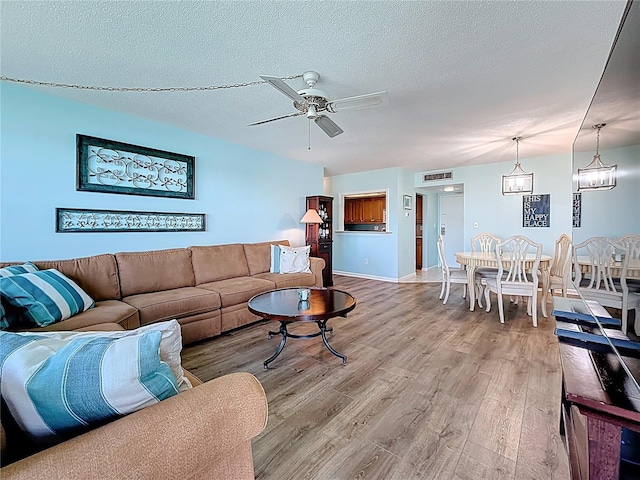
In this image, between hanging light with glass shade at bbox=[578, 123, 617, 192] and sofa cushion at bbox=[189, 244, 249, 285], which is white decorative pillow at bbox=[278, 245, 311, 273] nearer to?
sofa cushion at bbox=[189, 244, 249, 285]

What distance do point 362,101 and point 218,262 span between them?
103 inches

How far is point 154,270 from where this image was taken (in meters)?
3.12

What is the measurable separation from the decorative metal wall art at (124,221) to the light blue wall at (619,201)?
391 centimetres

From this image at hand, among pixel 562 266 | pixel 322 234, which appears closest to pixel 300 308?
pixel 322 234

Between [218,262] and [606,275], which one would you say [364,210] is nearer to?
[218,262]

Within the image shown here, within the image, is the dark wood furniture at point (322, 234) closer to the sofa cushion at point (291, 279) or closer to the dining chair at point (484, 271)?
the sofa cushion at point (291, 279)

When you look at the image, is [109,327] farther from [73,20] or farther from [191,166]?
[191,166]

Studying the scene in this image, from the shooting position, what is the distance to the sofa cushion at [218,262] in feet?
11.5

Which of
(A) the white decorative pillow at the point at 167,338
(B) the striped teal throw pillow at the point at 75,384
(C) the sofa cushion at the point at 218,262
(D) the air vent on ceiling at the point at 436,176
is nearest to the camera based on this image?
(B) the striped teal throw pillow at the point at 75,384

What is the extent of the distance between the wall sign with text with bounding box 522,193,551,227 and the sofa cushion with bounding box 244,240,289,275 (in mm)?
4590

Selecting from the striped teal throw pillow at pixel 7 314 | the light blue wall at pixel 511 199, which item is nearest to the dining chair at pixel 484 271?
the light blue wall at pixel 511 199

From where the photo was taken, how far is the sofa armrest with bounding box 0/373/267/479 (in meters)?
0.56

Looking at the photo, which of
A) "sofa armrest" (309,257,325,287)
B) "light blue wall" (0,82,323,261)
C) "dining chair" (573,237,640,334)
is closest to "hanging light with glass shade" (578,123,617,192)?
"dining chair" (573,237,640,334)

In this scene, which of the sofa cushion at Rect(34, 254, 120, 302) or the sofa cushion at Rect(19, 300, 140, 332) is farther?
the sofa cushion at Rect(34, 254, 120, 302)
